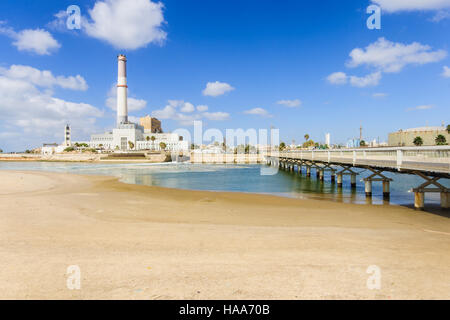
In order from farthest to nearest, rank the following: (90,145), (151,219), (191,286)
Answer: (90,145) → (151,219) → (191,286)

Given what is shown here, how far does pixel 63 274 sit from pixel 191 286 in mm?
2393

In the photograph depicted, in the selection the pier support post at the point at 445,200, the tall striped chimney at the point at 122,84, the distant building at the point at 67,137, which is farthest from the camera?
the distant building at the point at 67,137

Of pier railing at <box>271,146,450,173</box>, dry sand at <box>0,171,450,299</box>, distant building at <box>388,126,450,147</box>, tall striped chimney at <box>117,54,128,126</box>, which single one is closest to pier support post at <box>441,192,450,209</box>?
pier railing at <box>271,146,450,173</box>

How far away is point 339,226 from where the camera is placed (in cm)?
950

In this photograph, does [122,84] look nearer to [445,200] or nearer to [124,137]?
[124,137]

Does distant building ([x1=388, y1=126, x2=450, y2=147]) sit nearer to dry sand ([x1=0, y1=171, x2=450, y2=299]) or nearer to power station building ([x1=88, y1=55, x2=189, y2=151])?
dry sand ([x1=0, y1=171, x2=450, y2=299])

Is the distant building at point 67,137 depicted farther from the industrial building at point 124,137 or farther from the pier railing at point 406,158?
the pier railing at point 406,158

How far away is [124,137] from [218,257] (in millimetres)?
161339

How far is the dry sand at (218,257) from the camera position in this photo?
4137 millimetres

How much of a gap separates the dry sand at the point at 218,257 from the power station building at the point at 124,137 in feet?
486

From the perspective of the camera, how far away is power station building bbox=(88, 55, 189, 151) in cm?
14262

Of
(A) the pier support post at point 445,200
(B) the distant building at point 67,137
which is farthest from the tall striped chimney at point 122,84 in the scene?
(A) the pier support post at point 445,200
